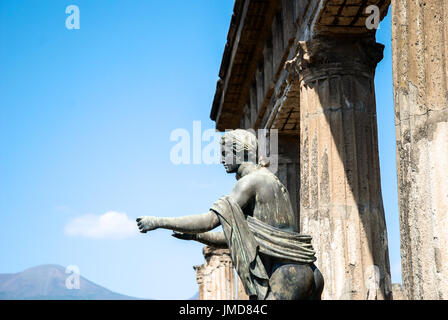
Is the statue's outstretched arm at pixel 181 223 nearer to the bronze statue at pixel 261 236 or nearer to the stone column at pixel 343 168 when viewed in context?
the bronze statue at pixel 261 236

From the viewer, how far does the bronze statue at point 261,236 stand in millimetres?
6602

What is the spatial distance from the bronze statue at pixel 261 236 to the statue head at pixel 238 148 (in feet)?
0.64

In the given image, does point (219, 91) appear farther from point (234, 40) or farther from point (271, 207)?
point (271, 207)

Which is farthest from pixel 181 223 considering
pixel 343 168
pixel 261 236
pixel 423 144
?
pixel 343 168

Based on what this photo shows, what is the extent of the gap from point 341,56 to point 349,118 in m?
1.10

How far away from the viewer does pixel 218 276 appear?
107 ft

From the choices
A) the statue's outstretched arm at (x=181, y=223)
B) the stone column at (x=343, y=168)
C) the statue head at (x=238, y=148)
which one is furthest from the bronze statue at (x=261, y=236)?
the stone column at (x=343, y=168)

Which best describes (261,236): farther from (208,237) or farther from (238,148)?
(238,148)

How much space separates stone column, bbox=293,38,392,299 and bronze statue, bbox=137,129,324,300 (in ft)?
14.6
